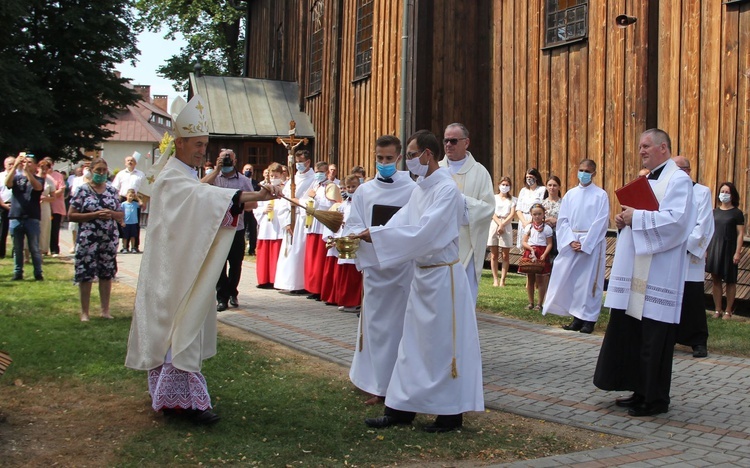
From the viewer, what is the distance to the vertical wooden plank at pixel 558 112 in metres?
15.6

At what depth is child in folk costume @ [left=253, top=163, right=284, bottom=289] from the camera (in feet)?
47.4

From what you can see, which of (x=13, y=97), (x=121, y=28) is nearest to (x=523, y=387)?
(x=13, y=97)

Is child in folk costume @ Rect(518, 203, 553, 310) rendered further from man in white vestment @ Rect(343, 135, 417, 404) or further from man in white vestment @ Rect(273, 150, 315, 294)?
man in white vestment @ Rect(343, 135, 417, 404)

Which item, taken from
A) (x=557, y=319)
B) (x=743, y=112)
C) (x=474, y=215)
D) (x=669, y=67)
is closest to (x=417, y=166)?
(x=474, y=215)

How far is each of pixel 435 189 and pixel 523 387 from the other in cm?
227

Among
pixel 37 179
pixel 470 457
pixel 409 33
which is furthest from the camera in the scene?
pixel 409 33

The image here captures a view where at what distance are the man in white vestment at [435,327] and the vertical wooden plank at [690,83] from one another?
7753 millimetres

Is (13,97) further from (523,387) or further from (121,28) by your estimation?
(523,387)

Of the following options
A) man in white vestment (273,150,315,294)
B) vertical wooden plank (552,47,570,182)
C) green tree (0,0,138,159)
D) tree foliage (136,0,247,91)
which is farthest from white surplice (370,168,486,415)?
tree foliage (136,0,247,91)

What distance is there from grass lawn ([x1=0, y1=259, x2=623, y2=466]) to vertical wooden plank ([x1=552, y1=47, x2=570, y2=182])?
339 inches

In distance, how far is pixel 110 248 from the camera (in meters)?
10.1

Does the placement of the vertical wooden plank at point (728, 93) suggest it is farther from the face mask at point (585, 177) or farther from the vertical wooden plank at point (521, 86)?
the vertical wooden plank at point (521, 86)

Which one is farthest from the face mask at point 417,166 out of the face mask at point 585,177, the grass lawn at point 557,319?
the face mask at point 585,177

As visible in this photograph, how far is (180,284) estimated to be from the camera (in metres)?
6.03
